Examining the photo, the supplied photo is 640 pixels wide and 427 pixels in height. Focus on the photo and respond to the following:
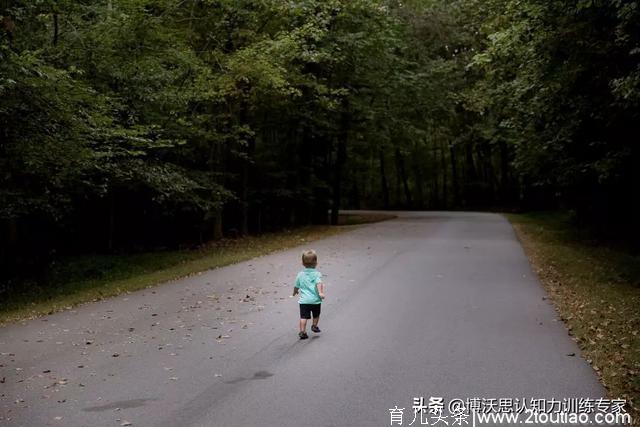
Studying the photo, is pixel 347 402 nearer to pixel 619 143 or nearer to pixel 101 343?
pixel 101 343

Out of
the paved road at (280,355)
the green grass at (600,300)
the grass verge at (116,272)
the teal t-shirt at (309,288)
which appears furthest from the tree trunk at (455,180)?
the teal t-shirt at (309,288)

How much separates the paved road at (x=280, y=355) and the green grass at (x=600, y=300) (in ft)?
0.80

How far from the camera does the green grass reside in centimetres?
664

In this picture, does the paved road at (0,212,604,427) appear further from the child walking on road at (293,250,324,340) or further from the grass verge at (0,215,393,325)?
the grass verge at (0,215,393,325)

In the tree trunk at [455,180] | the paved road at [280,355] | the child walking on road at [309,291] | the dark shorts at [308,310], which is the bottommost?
the paved road at [280,355]

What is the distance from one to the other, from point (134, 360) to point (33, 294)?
9.65 metres

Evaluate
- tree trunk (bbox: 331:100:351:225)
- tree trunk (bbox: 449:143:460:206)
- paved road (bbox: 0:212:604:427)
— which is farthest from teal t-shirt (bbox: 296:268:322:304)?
tree trunk (bbox: 449:143:460:206)

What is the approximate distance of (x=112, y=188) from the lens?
19594 mm

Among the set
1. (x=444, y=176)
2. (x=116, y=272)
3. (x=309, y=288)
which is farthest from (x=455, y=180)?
(x=309, y=288)

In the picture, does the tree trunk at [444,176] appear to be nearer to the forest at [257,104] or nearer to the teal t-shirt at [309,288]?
the forest at [257,104]

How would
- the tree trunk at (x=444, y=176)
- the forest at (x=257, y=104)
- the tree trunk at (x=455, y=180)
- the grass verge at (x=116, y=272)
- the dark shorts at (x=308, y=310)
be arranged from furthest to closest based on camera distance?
the tree trunk at (x=444, y=176), the tree trunk at (x=455, y=180), the forest at (x=257, y=104), the grass verge at (x=116, y=272), the dark shorts at (x=308, y=310)

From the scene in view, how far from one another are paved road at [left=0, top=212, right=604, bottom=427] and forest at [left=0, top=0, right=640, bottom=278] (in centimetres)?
449

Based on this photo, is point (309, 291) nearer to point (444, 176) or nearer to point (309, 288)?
point (309, 288)

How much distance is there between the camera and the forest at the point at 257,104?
12.8 metres
